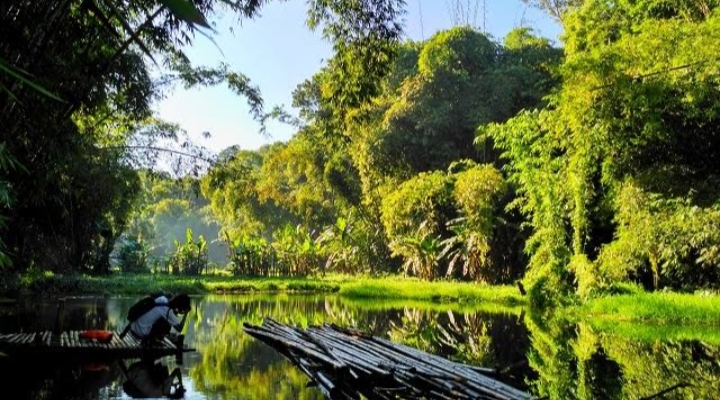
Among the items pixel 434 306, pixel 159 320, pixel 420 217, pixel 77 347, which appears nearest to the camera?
pixel 77 347

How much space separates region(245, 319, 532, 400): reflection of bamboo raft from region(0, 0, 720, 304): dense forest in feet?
9.97

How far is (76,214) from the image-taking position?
12391 mm

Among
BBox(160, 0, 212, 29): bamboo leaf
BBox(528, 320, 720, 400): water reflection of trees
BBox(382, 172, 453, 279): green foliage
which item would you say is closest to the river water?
BBox(528, 320, 720, 400): water reflection of trees

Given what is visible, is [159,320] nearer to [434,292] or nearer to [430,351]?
[430,351]

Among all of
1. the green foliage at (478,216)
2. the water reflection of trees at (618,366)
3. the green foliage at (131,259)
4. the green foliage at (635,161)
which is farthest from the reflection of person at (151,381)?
the green foliage at (131,259)

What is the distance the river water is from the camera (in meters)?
6.81

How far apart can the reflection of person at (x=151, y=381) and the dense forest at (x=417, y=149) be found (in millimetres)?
1862

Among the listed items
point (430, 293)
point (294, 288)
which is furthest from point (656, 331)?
point (294, 288)

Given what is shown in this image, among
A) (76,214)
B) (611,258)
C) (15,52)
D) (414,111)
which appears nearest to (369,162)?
(414,111)

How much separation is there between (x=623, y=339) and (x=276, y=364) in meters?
6.09

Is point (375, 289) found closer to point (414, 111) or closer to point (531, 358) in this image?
point (414, 111)

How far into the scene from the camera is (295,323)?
12.7 m

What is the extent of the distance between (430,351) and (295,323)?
380 cm

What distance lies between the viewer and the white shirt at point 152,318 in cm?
841
